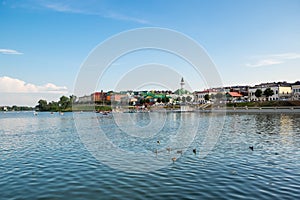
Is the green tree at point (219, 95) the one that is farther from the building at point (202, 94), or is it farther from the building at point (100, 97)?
the building at point (100, 97)

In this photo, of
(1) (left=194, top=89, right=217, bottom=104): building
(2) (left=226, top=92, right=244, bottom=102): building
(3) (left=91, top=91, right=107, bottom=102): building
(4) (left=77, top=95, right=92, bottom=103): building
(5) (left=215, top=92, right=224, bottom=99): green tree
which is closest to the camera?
(2) (left=226, top=92, right=244, bottom=102): building

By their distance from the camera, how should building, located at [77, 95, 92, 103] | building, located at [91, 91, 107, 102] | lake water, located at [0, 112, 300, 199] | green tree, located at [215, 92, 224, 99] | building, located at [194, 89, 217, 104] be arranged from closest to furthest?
lake water, located at [0, 112, 300, 199] < green tree, located at [215, 92, 224, 99] < building, located at [194, 89, 217, 104] < building, located at [77, 95, 92, 103] < building, located at [91, 91, 107, 102]

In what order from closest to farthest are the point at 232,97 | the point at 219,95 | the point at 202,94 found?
the point at 232,97 → the point at 219,95 → the point at 202,94

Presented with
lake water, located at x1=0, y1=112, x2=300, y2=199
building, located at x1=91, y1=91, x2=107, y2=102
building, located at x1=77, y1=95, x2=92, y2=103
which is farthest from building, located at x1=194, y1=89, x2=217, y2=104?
lake water, located at x1=0, y1=112, x2=300, y2=199

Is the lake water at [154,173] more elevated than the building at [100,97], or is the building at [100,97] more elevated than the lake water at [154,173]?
the building at [100,97]

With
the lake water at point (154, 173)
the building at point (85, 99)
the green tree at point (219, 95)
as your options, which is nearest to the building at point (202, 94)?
the green tree at point (219, 95)

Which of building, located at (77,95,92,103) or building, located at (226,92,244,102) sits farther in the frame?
building, located at (77,95,92,103)

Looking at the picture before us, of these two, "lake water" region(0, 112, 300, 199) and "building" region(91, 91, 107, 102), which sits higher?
"building" region(91, 91, 107, 102)

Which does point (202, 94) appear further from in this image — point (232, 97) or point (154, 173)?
point (154, 173)

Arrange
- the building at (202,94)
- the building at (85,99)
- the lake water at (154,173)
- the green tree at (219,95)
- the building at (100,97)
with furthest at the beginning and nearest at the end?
the building at (100,97)
the building at (85,99)
the building at (202,94)
the green tree at (219,95)
the lake water at (154,173)


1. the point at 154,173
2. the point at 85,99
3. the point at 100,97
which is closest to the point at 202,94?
the point at 100,97

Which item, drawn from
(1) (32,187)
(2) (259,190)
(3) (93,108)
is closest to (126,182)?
(1) (32,187)

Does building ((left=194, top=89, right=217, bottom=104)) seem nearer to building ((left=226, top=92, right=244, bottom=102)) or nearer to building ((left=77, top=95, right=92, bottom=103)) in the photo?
building ((left=226, top=92, right=244, bottom=102))

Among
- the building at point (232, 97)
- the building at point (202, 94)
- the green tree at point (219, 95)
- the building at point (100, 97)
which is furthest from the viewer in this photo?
the building at point (100, 97)
